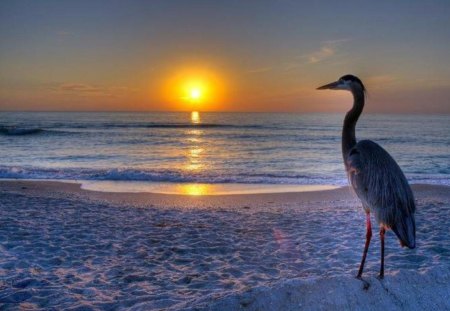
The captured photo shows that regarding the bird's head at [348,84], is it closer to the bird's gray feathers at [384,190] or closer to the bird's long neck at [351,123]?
the bird's long neck at [351,123]

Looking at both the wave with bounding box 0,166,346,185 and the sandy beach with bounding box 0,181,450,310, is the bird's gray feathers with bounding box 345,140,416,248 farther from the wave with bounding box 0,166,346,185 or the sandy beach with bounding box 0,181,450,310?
the wave with bounding box 0,166,346,185

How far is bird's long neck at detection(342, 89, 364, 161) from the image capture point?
605 cm

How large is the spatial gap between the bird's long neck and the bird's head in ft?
0.19

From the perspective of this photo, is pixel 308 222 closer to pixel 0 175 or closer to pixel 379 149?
pixel 379 149

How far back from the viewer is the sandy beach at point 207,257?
5.05m

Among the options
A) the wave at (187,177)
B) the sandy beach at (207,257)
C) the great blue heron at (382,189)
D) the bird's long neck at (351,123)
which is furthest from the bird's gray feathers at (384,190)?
the wave at (187,177)

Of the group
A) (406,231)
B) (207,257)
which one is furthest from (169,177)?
(406,231)

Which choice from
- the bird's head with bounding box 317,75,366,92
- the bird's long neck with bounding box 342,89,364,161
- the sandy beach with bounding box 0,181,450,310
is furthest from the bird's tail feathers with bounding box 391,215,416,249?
the bird's head with bounding box 317,75,366,92

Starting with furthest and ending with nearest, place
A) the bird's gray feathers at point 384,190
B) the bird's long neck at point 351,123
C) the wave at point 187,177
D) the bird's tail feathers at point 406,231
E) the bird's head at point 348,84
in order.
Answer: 1. the wave at point 187,177
2. the bird's head at point 348,84
3. the bird's long neck at point 351,123
4. the bird's gray feathers at point 384,190
5. the bird's tail feathers at point 406,231

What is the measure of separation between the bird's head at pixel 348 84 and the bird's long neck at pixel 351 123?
0.06 meters

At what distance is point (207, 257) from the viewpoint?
7000mm

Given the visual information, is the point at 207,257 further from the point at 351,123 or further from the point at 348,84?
the point at 348,84

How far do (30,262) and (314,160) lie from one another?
21.1 m

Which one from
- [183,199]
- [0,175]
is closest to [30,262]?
[183,199]
